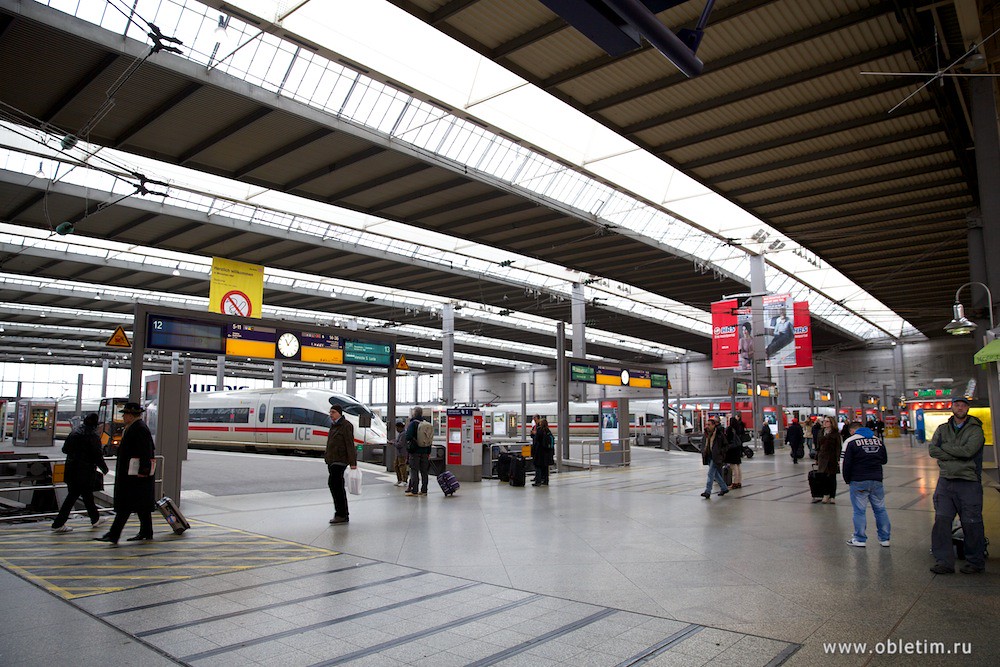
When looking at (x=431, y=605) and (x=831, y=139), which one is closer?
(x=431, y=605)

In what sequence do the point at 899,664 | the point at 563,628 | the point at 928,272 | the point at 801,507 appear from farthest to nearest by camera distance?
the point at 928,272 → the point at 801,507 → the point at 563,628 → the point at 899,664

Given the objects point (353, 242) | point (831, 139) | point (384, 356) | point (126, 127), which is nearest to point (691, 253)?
point (831, 139)

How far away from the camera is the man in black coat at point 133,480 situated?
8.23 m

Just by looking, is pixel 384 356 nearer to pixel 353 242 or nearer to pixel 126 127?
pixel 126 127

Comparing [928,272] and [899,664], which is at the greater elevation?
[928,272]

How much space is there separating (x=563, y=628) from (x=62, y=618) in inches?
149

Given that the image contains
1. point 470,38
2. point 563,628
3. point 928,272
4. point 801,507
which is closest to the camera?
point 563,628

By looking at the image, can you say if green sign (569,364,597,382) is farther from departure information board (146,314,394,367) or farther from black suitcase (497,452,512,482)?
departure information board (146,314,394,367)

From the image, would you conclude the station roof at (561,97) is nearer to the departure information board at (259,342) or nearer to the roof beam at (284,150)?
the roof beam at (284,150)

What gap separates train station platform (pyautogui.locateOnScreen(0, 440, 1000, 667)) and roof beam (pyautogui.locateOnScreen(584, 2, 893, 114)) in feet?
29.9

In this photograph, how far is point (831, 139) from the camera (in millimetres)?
18469

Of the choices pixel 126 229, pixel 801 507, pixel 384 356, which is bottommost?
pixel 801 507

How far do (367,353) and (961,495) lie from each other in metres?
14.4

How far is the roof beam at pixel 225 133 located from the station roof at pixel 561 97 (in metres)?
0.05
